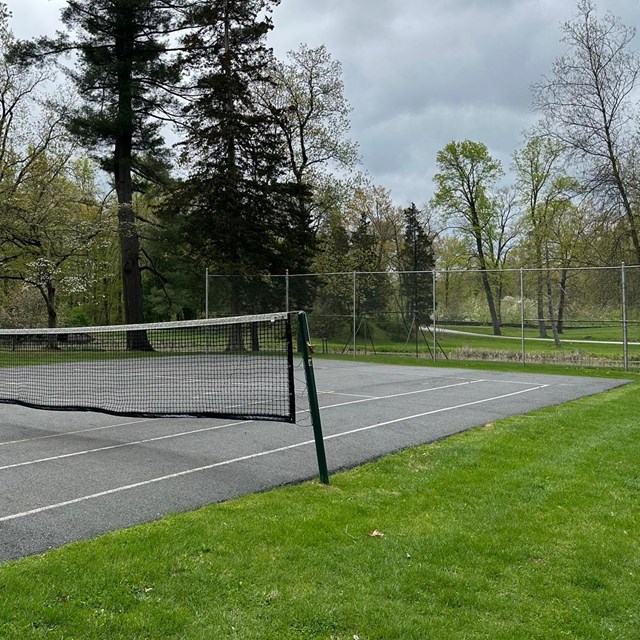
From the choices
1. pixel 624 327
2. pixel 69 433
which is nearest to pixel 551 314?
pixel 624 327

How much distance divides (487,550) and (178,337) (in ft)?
40.5

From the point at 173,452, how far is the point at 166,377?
24.8 ft

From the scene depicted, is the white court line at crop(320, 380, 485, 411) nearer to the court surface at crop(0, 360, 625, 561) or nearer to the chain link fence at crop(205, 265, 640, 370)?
the court surface at crop(0, 360, 625, 561)

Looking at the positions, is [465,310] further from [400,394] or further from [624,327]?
[400,394]

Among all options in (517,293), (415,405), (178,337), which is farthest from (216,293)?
(415,405)

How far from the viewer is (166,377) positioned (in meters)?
13.9

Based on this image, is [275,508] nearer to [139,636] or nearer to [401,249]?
[139,636]

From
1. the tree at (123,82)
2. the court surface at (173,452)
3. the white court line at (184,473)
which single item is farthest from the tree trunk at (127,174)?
the white court line at (184,473)

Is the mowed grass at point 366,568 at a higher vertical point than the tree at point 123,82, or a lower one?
lower

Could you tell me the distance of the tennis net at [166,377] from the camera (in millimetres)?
7773

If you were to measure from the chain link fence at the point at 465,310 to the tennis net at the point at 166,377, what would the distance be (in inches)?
180

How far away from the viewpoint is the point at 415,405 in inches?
396

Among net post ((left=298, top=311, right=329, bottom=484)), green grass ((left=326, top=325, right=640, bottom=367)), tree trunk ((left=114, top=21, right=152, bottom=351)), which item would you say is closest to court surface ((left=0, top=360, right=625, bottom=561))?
net post ((left=298, top=311, right=329, bottom=484))

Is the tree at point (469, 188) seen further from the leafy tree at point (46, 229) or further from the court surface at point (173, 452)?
the court surface at point (173, 452)
